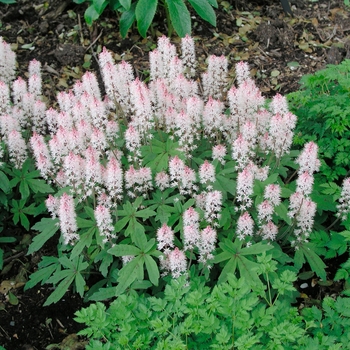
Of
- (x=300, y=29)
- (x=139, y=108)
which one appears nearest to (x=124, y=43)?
(x=300, y=29)

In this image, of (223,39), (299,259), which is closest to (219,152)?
(299,259)

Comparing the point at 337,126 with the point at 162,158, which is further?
the point at 337,126

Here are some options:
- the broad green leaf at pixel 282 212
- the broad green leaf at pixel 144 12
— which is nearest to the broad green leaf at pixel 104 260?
the broad green leaf at pixel 282 212

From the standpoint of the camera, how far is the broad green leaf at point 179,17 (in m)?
5.12

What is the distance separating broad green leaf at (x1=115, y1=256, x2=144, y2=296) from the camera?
307 cm

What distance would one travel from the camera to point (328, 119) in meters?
3.88

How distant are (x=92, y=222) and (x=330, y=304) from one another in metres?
1.60

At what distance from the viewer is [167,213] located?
3406mm

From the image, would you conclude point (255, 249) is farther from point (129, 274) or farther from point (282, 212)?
point (129, 274)

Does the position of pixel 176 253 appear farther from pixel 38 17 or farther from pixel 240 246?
pixel 38 17

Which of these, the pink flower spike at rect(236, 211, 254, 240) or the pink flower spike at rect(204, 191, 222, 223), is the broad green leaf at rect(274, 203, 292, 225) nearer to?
the pink flower spike at rect(236, 211, 254, 240)

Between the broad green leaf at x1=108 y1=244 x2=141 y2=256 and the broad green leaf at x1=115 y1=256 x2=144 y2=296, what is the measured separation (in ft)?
0.14

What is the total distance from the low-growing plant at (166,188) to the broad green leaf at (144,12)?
126 centimetres

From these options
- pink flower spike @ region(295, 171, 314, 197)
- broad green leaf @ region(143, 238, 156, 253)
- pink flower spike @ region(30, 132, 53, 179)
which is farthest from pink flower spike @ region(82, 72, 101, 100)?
pink flower spike @ region(295, 171, 314, 197)
